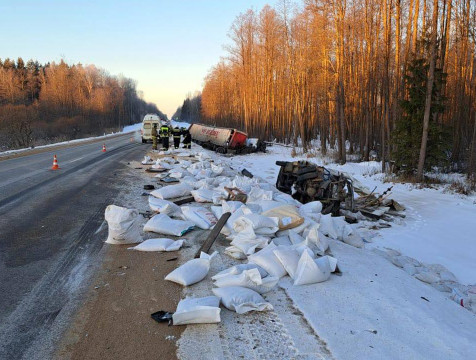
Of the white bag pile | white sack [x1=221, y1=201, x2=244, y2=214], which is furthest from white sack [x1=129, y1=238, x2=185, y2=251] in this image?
white sack [x1=221, y1=201, x2=244, y2=214]

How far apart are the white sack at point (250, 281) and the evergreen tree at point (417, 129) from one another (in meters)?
11.3

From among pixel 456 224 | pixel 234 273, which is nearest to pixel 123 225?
pixel 234 273

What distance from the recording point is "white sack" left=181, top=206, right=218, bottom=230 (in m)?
5.72

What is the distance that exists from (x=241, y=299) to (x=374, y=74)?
17.7m

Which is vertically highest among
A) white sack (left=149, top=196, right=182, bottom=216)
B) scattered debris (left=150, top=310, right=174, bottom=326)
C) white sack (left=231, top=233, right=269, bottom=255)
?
white sack (left=149, top=196, right=182, bottom=216)

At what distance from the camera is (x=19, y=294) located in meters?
3.44

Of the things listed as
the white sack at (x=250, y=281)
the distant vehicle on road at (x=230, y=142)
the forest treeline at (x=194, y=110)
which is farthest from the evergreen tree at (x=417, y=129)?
the forest treeline at (x=194, y=110)

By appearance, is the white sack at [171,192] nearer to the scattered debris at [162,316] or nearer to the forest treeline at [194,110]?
the scattered debris at [162,316]

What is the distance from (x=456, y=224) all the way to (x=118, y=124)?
86.2 m

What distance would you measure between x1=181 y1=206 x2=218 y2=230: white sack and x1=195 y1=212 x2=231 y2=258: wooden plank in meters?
0.29

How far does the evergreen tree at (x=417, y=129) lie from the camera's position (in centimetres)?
1253

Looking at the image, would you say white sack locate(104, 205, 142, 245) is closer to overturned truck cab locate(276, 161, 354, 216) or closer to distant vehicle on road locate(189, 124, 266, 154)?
overturned truck cab locate(276, 161, 354, 216)

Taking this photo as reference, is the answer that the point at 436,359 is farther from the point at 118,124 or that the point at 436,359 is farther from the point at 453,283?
the point at 118,124

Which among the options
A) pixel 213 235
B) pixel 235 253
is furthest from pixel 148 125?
pixel 235 253
